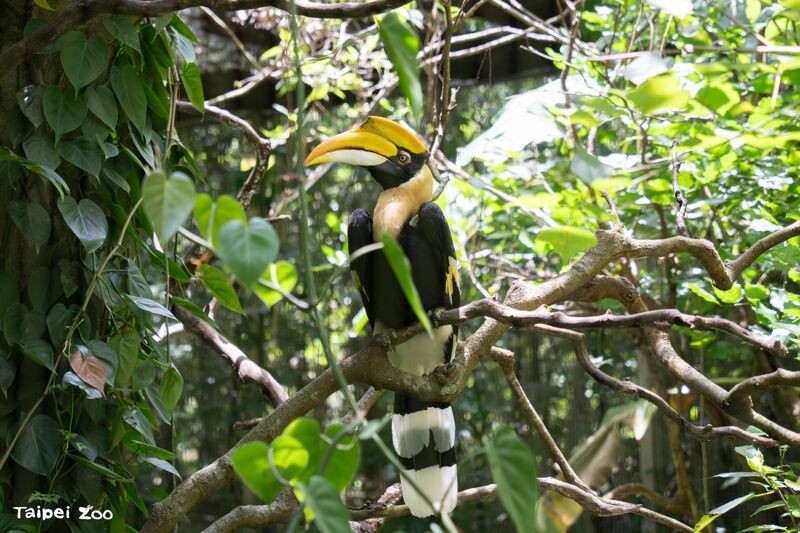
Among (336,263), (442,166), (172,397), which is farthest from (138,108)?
(442,166)

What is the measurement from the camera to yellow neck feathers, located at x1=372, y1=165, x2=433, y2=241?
5.20 ft

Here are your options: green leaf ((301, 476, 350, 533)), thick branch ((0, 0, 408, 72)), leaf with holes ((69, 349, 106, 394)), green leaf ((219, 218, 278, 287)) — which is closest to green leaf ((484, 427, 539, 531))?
green leaf ((301, 476, 350, 533))

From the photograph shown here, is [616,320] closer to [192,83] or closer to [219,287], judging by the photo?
[219,287]

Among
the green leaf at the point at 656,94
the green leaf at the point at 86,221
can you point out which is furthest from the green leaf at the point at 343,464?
the green leaf at the point at 86,221

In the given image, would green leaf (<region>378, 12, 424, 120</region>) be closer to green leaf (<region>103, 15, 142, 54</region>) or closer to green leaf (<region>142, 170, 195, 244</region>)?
green leaf (<region>142, 170, 195, 244</region>)

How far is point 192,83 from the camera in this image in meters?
1.27

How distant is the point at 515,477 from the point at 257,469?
0.18 metres

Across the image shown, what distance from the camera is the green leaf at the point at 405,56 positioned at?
585mm

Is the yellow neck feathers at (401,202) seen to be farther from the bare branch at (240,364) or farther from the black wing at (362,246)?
the bare branch at (240,364)

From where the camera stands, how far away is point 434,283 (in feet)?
5.36

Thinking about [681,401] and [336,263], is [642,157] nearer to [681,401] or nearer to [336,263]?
[681,401]

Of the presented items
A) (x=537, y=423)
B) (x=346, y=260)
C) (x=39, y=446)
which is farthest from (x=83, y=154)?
(x=537, y=423)

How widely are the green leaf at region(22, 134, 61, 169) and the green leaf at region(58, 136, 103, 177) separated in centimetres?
1

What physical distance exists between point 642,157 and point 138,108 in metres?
1.06
